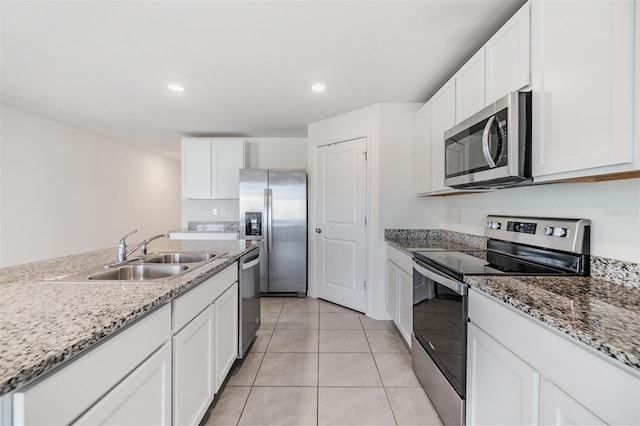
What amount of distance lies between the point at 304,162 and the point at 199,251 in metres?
2.90

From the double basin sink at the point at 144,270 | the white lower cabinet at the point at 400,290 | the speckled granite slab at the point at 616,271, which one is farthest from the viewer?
the white lower cabinet at the point at 400,290

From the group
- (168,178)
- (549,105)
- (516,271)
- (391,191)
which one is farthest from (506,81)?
(168,178)

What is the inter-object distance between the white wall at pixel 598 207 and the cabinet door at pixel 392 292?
108 cm

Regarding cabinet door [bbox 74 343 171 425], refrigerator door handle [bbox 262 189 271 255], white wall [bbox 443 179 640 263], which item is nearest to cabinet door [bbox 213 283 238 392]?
cabinet door [bbox 74 343 171 425]

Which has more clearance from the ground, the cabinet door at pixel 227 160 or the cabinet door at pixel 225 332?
the cabinet door at pixel 227 160

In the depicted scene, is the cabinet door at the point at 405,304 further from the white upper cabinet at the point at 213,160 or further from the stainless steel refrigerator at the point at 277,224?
the white upper cabinet at the point at 213,160

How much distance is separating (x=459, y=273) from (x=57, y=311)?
1.59 meters

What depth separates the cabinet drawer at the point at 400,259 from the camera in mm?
2188

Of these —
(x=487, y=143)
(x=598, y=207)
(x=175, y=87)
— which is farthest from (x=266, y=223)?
(x=598, y=207)

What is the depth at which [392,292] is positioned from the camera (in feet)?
8.87

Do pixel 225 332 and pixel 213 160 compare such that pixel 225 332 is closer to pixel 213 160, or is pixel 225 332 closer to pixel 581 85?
pixel 581 85

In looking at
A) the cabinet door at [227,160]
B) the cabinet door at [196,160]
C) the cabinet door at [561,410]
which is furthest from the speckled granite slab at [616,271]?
the cabinet door at [196,160]

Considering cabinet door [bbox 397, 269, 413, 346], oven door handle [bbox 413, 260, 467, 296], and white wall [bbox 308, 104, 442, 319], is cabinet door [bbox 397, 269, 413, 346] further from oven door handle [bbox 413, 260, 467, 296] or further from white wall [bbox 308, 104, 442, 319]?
white wall [bbox 308, 104, 442, 319]

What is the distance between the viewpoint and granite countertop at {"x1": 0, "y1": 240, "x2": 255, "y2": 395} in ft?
1.97
